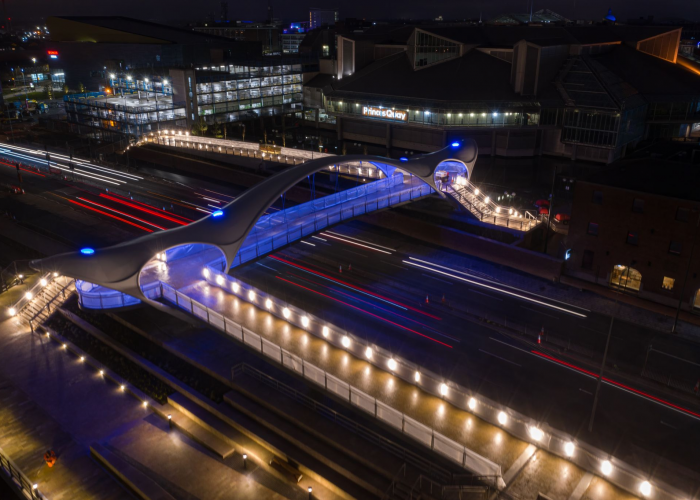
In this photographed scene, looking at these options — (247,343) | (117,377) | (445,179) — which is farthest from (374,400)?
(445,179)

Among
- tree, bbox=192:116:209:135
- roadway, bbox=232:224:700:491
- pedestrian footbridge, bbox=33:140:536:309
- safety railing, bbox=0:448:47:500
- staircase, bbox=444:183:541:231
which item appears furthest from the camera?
tree, bbox=192:116:209:135

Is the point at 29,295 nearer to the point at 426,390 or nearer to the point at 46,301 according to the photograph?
the point at 46,301

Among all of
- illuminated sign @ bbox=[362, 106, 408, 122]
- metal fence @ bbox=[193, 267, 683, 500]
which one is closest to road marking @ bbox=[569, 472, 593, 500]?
metal fence @ bbox=[193, 267, 683, 500]

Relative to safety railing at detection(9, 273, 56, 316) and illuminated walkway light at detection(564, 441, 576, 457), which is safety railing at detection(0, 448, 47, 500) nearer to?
safety railing at detection(9, 273, 56, 316)

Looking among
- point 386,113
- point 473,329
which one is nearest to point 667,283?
point 473,329

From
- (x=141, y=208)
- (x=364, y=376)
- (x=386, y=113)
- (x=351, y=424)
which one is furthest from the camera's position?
(x=386, y=113)

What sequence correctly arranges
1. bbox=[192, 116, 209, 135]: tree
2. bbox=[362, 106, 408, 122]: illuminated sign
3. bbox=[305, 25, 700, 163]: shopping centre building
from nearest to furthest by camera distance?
bbox=[305, 25, 700, 163]: shopping centre building < bbox=[362, 106, 408, 122]: illuminated sign < bbox=[192, 116, 209, 135]: tree
